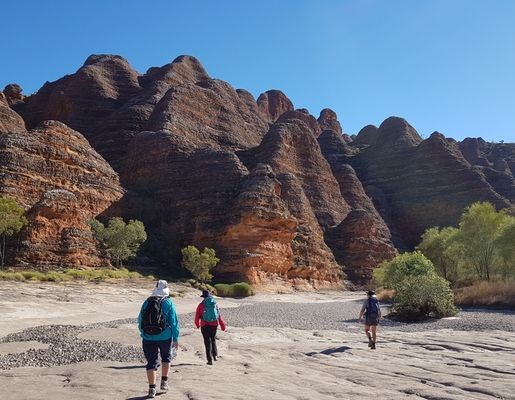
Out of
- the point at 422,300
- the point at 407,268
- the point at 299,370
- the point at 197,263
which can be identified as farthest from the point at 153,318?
the point at 197,263

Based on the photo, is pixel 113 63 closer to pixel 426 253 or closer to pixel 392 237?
pixel 392 237

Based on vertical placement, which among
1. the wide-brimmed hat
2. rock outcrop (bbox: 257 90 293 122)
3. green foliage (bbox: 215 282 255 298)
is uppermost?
rock outcrop (bbox: 257 90 293 122)

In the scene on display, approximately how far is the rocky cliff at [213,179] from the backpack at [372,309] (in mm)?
35953

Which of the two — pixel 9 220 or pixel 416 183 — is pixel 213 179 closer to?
pixel 9 220

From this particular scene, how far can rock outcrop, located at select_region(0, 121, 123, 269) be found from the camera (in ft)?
146

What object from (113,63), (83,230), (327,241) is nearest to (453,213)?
(327,241)

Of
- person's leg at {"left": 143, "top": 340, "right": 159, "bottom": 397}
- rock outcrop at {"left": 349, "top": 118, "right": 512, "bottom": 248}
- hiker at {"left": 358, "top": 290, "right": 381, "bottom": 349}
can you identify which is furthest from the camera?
rock outcrop at {"left": 349, "top": 118, "right": 512, "bottom": 248}

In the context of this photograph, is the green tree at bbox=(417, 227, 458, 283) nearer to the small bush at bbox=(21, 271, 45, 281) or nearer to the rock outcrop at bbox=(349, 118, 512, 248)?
the small bush at bbox=(21, 271, 45, 281)

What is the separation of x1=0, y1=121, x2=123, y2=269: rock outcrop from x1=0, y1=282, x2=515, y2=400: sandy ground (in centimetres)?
2706

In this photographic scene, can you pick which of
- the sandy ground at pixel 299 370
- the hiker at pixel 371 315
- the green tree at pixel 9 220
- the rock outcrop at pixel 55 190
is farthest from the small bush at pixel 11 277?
the hiker at pixel 371 315

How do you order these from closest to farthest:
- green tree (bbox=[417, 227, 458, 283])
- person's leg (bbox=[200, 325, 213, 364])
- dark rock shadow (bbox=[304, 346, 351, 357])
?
1. person's leg (bbox=[200, 325, 213, 364])
2. dark rock shadow (bbox=[304, 346, 351, 357])
3. green tree (bbox=[417, 227, 458, 283])

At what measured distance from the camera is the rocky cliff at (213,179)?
55469mm

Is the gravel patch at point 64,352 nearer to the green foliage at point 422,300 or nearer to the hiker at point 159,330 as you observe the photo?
the hiker at point 159,330

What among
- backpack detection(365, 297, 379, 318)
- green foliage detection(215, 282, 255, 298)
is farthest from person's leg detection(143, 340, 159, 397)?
green foliage detection(215, 282, 255, 298)
